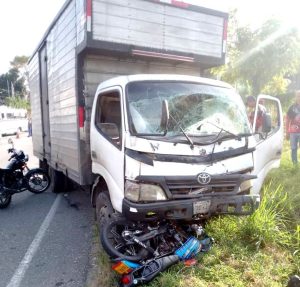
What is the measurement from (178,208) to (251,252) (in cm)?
105

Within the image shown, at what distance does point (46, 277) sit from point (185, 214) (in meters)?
1.73

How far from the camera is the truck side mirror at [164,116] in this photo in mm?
3180

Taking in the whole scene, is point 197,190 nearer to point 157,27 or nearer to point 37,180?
point 157,27

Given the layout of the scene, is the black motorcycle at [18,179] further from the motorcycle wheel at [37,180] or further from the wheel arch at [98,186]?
the wheel arch at [98,186]

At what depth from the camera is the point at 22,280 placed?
3588 millimetres

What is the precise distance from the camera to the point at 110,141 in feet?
12.2

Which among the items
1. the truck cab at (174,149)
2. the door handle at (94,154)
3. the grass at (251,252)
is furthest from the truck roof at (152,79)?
the grass at (251,252)

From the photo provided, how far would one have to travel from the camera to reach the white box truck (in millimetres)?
3312

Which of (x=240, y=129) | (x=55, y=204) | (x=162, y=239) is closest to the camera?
(x=162, y=239)

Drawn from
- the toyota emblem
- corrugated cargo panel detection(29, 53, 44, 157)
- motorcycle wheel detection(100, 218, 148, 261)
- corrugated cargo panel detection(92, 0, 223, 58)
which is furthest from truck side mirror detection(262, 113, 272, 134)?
corrugated cargo panel detection(29, 53, 44, 157)

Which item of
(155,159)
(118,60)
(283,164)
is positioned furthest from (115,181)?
(283,164)

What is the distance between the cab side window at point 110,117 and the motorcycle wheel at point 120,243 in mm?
848

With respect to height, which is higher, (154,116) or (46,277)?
(154,116)

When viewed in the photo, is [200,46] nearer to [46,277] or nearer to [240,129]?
[240,129]
